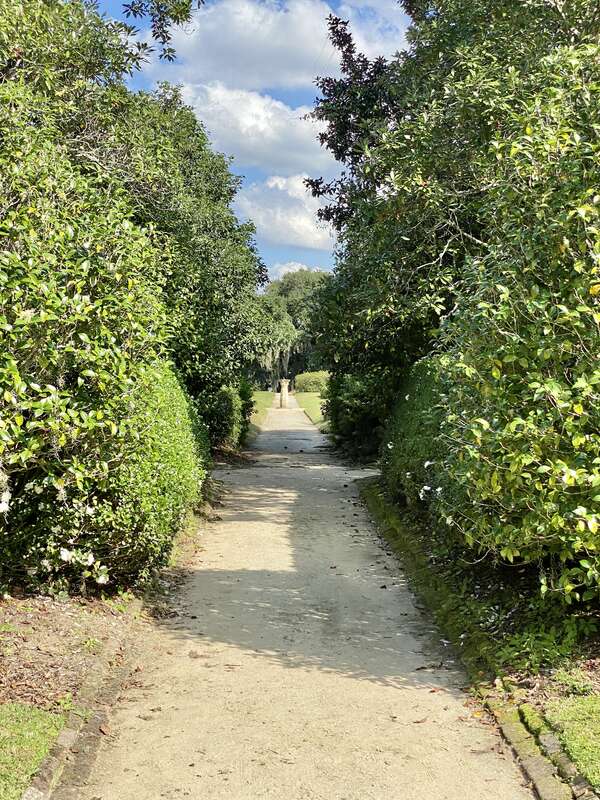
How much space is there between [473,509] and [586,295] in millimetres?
2030

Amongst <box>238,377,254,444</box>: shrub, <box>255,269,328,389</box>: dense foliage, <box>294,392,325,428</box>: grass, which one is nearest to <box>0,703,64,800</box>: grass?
<box>238,377,254,444</box>: shrub

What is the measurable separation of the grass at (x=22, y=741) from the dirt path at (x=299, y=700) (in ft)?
1.09

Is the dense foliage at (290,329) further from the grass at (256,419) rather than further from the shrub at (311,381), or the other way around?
the grass at (256,419)

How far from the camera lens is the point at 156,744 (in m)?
5.01

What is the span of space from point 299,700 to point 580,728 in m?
1.94

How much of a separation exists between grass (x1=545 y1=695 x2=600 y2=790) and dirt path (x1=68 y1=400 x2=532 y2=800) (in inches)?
14.1

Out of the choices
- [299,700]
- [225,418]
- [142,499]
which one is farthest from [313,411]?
[299,700]

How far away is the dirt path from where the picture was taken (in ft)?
14.9

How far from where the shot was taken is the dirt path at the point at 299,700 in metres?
4.53

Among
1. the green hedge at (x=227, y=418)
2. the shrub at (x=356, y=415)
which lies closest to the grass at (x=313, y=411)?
the green hedge at (x=227, y=418)

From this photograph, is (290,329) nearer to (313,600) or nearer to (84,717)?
(313,600)

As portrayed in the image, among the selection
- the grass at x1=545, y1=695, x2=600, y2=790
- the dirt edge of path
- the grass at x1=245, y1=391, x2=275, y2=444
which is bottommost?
the grass at x1=245, y1=391, x2=275, y2=444

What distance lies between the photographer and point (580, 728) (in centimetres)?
479

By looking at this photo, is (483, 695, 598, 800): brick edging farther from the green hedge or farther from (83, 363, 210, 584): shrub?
the green hedge
